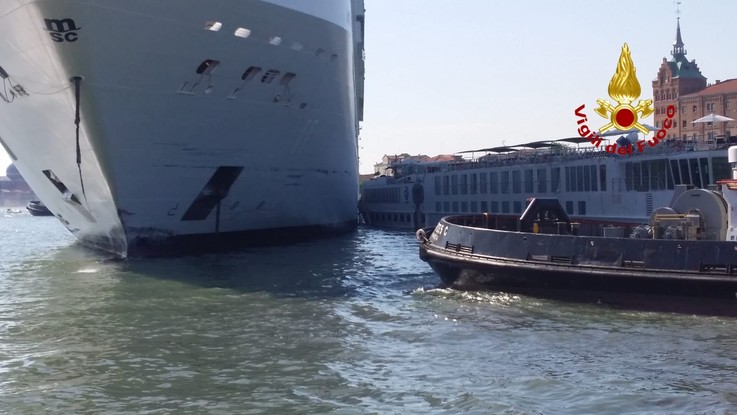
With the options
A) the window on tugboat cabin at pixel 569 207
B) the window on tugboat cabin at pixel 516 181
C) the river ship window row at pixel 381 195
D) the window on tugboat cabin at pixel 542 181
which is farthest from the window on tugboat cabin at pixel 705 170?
the river ship window row at pixel 381 195

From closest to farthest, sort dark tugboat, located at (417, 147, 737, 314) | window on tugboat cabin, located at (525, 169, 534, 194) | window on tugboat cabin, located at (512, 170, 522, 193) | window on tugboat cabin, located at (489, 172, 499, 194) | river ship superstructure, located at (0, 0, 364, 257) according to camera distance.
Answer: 1. dark tugboat, located at (417, 147, 737, 314)
2. river ship superstructure, located at (0, 0, 364, 257)
3. window on tugboat cabin, located at (525, 169, 534, 194)
4. window on tugboat cabin, located at (512, 170, 522, 193)
5. window on tugboat cabin, located at (489, 172, 499, 194)

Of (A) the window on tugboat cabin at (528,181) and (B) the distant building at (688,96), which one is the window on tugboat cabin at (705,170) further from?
(B) the distant building at (688,96)

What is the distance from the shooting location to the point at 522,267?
17.6m

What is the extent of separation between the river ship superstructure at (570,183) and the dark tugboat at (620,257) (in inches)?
45.6

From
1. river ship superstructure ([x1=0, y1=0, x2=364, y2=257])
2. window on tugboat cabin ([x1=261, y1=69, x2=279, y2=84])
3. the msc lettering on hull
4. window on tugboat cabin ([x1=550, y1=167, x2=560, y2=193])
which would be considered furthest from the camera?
window on tugboat cabin ([x1=550, y1=167, x2=560, y2=193])

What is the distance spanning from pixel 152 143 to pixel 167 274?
4019mm

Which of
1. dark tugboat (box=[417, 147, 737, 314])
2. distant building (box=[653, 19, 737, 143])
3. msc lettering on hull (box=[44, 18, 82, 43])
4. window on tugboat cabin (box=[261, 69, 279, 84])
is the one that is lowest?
dark tugboat (box=[417, 147, 737, 314])

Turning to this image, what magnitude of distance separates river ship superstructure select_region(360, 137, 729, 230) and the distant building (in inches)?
2304

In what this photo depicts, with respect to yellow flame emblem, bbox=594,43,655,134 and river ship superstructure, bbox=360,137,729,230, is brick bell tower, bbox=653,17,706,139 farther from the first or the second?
yellow flame emblem, bbox=594,43,655,134

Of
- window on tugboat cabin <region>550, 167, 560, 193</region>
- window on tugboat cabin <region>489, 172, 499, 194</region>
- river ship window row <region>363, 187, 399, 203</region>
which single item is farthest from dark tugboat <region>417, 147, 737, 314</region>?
river ship window row <region>363, 187, 399, 203</region>

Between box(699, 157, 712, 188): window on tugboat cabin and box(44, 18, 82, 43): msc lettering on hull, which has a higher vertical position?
box(44, 18, 82, 43): msc lettering on hull

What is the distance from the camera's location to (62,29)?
2212 centimetres

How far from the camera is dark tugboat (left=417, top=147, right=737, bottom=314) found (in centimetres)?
1566

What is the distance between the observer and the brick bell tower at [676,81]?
119188mm
